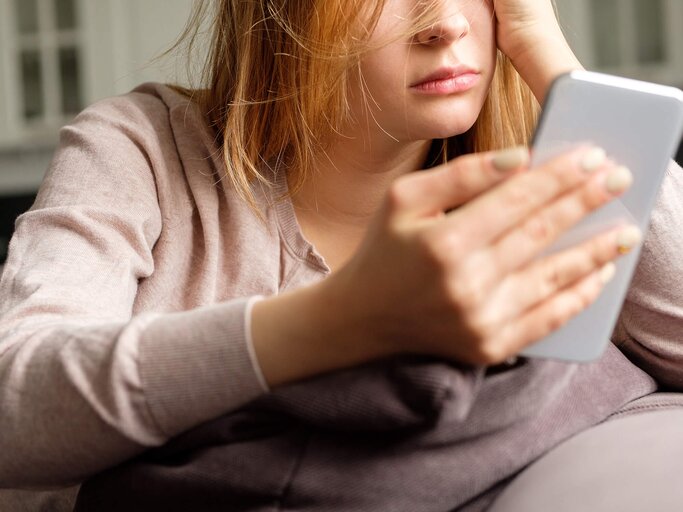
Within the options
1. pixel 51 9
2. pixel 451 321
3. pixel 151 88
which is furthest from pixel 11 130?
pixel 451 321

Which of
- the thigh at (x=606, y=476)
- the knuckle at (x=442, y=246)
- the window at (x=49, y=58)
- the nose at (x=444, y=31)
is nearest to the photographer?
the knuckle at (x=442, y=246)

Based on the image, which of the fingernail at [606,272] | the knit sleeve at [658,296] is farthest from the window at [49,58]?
the fingernail at [606,272]

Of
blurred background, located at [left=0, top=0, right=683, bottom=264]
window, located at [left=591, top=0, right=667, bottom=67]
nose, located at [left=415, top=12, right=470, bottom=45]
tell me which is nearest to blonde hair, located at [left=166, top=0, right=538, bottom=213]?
nose, located at [left=415, top=12, right=470, bottom=45]

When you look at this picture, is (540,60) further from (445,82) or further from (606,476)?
(606,476)

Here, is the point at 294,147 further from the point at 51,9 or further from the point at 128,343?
the point at 51,9

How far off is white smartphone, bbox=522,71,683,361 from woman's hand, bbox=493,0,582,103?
1.16 feet

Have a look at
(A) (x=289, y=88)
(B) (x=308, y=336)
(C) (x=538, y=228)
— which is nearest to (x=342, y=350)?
(B) (x=308, y=336)

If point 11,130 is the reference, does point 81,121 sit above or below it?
above

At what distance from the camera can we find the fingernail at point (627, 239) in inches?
19.6

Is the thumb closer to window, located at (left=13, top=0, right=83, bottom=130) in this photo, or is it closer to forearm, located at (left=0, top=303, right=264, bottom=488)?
forearm, located at (left=0, top=303, right=264, bottom=488)

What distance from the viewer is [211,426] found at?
0.53 m

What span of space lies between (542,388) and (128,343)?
0.24 meters

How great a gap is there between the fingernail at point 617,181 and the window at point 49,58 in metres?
3.32

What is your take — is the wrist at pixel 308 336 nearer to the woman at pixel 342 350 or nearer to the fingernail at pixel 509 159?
the woman at pixel 342 350
